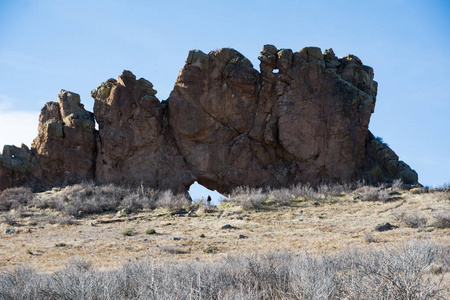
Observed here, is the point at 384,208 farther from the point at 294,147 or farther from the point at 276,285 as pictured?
the point at 276,285

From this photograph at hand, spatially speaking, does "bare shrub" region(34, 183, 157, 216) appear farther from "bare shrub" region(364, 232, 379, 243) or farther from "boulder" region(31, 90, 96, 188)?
"bare shrub" region(364, 232, 379, 243)

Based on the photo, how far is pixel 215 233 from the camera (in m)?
14.1

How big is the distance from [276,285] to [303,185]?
17365mm

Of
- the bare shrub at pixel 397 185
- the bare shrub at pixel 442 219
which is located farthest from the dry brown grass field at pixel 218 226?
the bare shrub at pixel 397 185

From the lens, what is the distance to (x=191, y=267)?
22.3 ft

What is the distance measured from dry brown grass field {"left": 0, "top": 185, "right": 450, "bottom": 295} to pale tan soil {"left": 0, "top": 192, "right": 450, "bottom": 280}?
0.11 feet

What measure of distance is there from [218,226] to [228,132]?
9.95m

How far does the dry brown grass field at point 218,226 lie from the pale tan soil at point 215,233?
0.03m

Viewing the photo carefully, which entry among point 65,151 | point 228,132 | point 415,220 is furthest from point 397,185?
point 65,151

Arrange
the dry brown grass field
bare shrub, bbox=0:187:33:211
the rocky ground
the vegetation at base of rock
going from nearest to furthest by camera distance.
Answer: the vegetation at base of rock, the dry brown grass field, the rocky ground, bare shrub, bbox=0:187:33:211

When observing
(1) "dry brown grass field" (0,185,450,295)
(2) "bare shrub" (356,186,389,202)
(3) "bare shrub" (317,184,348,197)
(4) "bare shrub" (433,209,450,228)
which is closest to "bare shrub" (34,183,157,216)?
(1) "dry brown grass field" (0,185,450,295)

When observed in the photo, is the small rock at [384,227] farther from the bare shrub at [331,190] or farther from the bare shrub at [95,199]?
the bare shrub at [95,199]

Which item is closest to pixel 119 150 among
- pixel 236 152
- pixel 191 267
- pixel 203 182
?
pixel 203 182

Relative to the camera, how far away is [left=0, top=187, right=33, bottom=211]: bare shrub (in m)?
21.2
